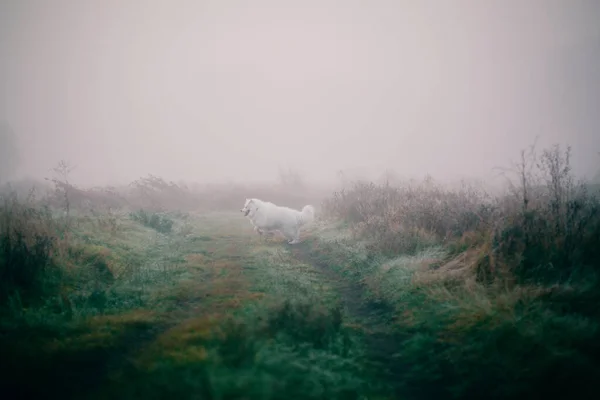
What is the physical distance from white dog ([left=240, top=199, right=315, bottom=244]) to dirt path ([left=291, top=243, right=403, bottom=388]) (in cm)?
436

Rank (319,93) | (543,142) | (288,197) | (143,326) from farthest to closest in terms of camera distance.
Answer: (319,93), (543,142), (288,197), (143,326)

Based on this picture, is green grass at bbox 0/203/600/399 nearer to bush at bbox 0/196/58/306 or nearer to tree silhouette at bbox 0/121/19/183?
bush at bbox 0/196/58/306

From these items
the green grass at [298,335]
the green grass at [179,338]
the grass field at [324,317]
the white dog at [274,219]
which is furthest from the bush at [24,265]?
the white dog at [274,219]

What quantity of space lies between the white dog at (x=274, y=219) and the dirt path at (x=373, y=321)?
171 inches

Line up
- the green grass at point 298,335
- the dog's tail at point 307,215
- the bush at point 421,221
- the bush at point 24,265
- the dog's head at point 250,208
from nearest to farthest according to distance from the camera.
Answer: the green grass at point 298,335 → the bush at point 24,265 → the bush at point 421,221 → the dog's head at point 250,208 → the dog's tail at point 307,215

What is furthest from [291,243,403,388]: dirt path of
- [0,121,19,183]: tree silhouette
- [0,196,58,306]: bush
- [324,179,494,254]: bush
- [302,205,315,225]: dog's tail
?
[0,121,19,183]: tree silhouette

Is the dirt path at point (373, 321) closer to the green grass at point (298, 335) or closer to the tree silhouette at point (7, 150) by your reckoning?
the green grass at point (298, 335)

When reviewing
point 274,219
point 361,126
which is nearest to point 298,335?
point 274,219

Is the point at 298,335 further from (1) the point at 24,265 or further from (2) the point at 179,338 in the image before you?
(1) the point at 24,265

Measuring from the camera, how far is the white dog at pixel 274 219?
14336mm

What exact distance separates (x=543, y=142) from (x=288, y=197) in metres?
31.8

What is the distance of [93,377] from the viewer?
4121 millimetres

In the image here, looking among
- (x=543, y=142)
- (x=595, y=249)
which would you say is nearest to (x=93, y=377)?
(x=595, y=249)

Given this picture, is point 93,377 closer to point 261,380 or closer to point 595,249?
point 261,380
